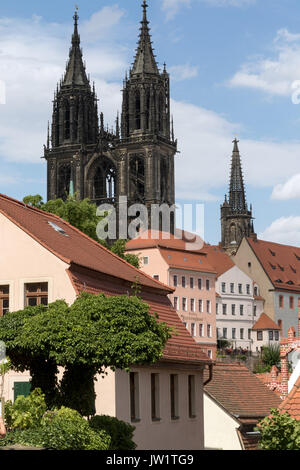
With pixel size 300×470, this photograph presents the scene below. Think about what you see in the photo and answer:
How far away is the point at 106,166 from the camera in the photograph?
161 metres

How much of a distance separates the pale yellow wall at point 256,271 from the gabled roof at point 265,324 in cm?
170

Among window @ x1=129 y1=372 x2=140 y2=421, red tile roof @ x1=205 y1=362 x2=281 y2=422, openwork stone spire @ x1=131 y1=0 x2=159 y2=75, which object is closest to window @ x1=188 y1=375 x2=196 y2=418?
red tile roof @ x1=205 y1=362 x2=281 y2=422

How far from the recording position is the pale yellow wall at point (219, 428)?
37.2 m

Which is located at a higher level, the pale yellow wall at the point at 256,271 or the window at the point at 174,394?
the pale yellow wall at the point at 256,271

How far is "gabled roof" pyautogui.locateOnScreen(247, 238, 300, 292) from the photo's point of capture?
138 meters

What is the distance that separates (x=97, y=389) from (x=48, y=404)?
4.31 metres

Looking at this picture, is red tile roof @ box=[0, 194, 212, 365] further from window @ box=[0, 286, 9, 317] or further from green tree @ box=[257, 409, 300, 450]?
green tree @ box=[257, 409, 300, 450]

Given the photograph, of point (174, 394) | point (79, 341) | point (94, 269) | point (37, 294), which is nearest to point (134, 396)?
point (94, 269)

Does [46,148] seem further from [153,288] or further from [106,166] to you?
[153,288]

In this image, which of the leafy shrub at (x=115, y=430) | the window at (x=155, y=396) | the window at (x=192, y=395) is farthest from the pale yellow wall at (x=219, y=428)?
the leafy shrub at (x=115, y=430)

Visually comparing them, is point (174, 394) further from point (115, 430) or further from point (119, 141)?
point (119, 141)

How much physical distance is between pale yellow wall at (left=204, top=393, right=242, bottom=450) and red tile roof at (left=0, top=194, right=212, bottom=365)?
422cm

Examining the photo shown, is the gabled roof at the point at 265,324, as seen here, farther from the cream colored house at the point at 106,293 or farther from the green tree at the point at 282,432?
the green tree at the point at 282,432
